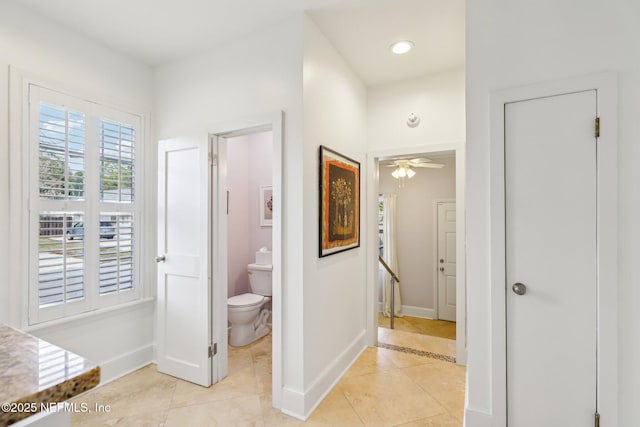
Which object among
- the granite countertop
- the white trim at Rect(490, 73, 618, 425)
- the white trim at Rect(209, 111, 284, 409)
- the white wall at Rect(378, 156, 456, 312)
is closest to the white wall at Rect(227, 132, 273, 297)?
the white trim at Rect(209, 111, 284, 409)

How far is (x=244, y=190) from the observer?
4.12 meters

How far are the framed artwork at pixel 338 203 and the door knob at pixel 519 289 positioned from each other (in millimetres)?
1227

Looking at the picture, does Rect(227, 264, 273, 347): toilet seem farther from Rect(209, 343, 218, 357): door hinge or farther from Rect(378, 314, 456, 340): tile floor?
Rect(378, 314, 456, 340): tile floor

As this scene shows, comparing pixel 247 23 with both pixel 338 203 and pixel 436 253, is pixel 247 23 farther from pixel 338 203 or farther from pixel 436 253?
pixel 436 253

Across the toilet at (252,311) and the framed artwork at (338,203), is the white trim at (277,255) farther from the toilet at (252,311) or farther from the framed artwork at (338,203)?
the toilet at (252,311)

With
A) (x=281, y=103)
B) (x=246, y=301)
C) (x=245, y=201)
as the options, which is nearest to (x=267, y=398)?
(x=246, y=301)

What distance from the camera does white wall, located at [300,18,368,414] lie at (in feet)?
7.03

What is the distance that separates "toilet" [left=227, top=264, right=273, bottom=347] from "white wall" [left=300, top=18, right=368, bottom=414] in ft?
3.40

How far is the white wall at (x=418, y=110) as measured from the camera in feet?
9.43

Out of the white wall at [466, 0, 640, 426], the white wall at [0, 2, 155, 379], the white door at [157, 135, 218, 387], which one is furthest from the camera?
the white door at [157, 135, 218, 387]

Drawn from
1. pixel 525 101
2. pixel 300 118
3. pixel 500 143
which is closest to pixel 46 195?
pixel 300 118

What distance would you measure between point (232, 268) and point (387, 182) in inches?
107

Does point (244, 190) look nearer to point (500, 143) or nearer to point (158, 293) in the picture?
point (158, 293)

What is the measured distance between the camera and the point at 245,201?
13.5ft
